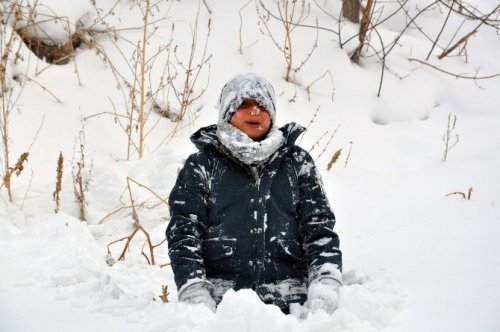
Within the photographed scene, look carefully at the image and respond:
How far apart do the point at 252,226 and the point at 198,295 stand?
1.13 ft

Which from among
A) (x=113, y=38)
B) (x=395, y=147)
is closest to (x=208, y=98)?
(x=113, y=38)

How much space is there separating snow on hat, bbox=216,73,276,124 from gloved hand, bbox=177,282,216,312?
71 cm

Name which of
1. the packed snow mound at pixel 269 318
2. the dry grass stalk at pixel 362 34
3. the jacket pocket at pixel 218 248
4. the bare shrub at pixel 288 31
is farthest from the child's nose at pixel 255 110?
the dry grass stalk at pixel 362 34

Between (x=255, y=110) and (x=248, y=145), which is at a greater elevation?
(x=255, y=110)

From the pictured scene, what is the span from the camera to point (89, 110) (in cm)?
484

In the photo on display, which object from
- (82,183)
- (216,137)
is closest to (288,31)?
(82,183)

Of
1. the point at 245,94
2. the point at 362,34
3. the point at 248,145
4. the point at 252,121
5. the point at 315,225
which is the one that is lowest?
the point at 315,225

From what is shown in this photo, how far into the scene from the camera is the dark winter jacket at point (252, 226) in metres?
2.15

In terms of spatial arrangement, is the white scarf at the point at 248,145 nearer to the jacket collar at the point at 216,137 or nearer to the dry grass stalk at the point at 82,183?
the jacket collar at the point at 216,137

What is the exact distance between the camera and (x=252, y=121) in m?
2.30

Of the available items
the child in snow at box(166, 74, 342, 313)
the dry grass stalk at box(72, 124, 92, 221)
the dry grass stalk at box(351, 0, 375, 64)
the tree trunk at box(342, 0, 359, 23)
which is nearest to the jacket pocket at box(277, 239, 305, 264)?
the child in snow at box(166, 74, 342, 313)

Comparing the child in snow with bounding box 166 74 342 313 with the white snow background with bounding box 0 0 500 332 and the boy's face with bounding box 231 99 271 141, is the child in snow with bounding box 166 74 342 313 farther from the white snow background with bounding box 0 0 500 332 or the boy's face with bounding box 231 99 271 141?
the white snow background with bounding box 0 0 500 332

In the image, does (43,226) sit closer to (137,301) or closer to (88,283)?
(88,283)

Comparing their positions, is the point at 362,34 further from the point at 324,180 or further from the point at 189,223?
the point at 189,223
